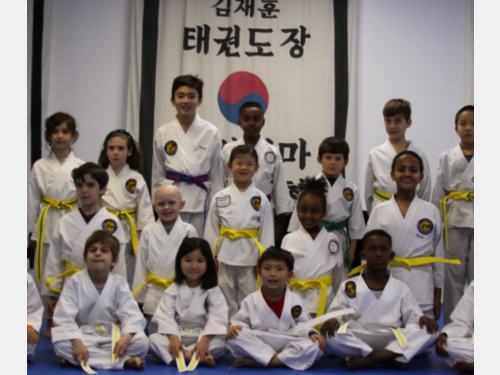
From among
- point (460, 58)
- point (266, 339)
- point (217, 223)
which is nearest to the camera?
point (266, 339)

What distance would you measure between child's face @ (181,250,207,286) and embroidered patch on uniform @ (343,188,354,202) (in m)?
1.15

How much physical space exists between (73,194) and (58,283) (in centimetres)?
69

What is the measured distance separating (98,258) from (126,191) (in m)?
0.82

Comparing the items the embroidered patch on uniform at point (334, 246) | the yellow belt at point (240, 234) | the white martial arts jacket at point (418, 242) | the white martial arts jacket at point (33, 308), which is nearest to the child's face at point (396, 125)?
the white martial arts jacket at point (418, 242)

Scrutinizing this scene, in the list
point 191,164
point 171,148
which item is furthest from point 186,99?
point 191,164

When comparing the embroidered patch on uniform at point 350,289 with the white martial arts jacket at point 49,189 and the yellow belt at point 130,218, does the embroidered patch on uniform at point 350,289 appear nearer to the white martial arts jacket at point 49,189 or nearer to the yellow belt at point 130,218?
the yellow belt at point 130,218

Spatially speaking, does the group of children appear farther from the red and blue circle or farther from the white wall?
the white wall

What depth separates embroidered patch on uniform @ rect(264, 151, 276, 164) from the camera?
3760 mm

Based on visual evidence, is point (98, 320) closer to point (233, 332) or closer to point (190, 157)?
point (233, 332)

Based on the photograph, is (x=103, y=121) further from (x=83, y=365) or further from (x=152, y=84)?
(x=83, y=365)

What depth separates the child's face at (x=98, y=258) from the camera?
2.86m

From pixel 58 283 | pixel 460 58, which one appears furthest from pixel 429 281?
pixel 460 58

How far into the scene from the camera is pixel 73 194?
3.54 meters

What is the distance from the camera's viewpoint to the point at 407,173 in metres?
3.20
